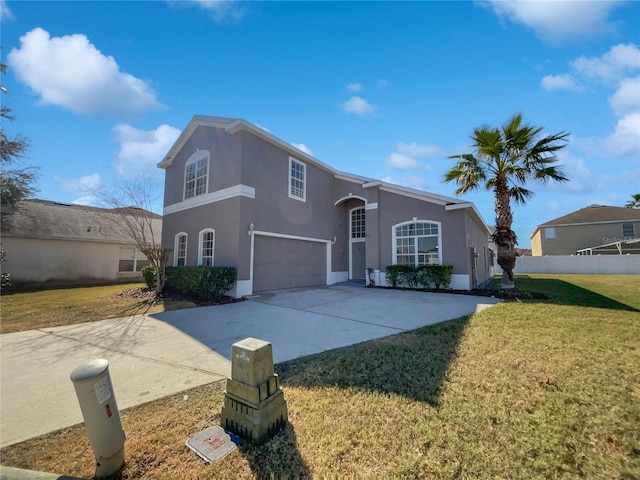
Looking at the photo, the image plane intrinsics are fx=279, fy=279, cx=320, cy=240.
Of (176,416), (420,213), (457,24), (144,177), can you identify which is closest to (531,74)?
(457,24)

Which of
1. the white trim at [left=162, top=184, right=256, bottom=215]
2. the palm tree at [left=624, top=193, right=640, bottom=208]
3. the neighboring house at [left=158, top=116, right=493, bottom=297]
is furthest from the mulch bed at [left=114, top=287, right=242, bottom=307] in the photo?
the palm tree at [left=624, top=193, right=640, bottom=208]

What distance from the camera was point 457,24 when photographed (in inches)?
338

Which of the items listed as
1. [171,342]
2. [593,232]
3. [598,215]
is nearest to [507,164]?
[171,342]

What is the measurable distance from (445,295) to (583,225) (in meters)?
29.0

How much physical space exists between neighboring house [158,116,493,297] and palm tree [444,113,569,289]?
4.18 feet

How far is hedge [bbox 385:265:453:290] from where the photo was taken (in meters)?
12.0

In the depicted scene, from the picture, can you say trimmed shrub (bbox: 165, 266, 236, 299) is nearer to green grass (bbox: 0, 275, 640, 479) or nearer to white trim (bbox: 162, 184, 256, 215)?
white trim (bbox: 162, 184, 256, 215)

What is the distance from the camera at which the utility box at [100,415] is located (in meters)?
2.09

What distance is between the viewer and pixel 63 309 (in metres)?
8.88

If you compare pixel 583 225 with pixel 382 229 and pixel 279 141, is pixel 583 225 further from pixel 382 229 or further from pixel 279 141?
pixel 279 141

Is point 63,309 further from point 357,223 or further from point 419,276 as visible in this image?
point 357,223

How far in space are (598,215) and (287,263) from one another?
34.7 m

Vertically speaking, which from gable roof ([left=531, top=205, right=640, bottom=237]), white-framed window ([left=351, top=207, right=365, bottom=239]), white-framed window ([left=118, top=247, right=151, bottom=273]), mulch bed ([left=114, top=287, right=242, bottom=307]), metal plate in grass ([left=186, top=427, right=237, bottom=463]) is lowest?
metal plate in grass ([left=186, top=427, right=237, bottom=463])

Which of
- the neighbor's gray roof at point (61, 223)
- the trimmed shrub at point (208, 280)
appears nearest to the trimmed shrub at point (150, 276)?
the trimmed shrub at point (208, 280)
